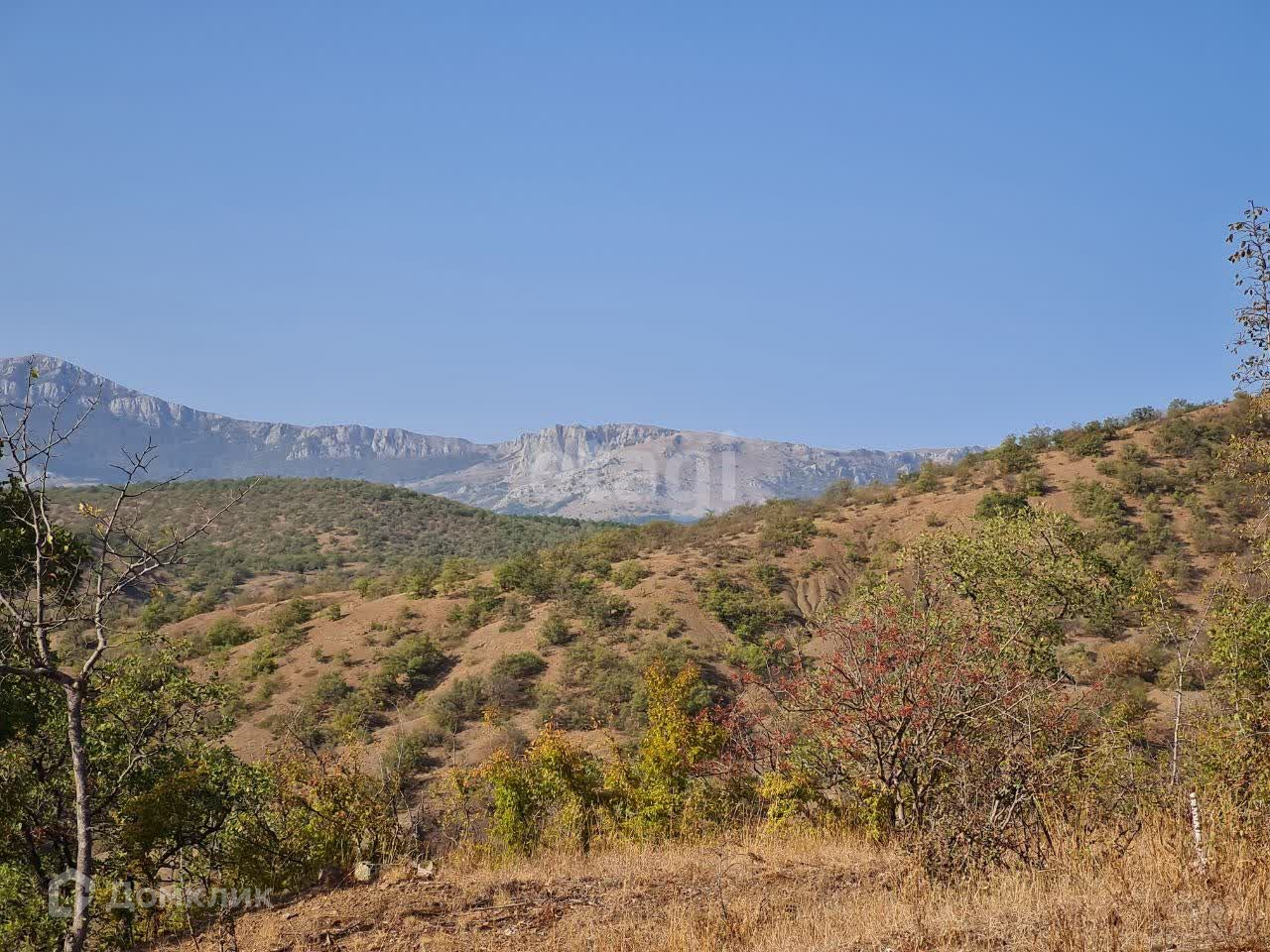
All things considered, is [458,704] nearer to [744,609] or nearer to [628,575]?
[628,575]

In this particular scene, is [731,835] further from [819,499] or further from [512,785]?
[819,499]

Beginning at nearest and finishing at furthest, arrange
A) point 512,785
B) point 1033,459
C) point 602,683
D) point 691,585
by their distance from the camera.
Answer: point 512,785 → point 602,683 → point 691,585 → point 1033,459

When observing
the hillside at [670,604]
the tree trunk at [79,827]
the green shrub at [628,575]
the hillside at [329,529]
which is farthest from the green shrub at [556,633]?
the hillside at [329,529]

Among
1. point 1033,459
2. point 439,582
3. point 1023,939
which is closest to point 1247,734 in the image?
point 1023,939

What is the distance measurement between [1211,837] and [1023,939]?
2.92 m

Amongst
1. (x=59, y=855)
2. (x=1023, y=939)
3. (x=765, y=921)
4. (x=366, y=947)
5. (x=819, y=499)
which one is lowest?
(x=59, y=855)

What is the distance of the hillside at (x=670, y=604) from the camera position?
35000 millimetres

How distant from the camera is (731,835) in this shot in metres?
12.6

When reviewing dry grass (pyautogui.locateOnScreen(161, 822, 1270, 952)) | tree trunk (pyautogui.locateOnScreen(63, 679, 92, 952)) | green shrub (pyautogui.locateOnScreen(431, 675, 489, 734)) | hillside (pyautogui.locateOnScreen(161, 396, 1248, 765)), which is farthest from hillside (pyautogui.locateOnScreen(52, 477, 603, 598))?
tree trunk (pyautogui.locateOnScreen(63, 679, 92, 952))

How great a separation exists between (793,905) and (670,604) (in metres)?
37.2

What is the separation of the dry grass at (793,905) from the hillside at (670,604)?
59.1 feet

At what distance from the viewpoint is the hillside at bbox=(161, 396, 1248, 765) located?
35000mm

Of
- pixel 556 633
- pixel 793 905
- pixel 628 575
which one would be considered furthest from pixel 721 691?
pixel 793 905

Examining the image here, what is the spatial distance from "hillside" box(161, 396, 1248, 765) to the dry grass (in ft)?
59.1
